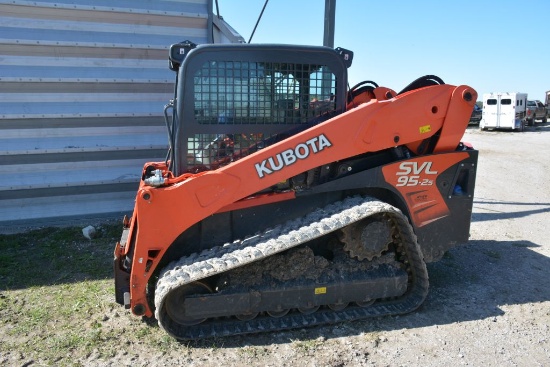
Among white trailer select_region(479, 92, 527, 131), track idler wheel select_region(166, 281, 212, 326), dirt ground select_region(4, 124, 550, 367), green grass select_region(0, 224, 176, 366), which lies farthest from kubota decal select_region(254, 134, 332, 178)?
white trailer select_region(479, 92, 527, 131)

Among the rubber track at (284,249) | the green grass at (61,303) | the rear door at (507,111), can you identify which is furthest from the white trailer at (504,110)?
the green grass at (61,303)

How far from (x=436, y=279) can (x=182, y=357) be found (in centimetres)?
270

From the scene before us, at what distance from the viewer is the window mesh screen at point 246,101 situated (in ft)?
12.9

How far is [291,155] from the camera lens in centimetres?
377

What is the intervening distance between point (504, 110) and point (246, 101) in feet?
91.5

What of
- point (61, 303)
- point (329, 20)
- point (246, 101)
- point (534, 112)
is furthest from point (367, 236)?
point (534, 112)

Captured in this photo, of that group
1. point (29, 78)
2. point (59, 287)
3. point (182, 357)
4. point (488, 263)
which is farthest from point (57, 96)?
point (488, 263)

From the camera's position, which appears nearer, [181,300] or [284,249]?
[284,249]

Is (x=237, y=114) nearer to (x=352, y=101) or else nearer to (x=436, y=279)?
(x=352, y=101)

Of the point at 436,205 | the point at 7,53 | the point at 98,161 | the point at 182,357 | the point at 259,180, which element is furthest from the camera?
the point at 98,161

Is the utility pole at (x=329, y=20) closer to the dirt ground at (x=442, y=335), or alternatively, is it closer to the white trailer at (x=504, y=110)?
the dirt ground at (x=442, y=335)

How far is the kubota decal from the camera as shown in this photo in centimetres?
373

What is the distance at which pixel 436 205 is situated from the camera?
4.26 m

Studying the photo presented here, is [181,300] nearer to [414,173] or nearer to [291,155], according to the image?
[291,155]
